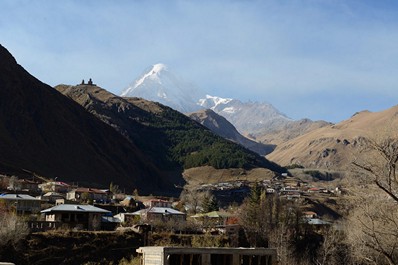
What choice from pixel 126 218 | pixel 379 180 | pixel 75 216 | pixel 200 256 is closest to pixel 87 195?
pixel 126 218

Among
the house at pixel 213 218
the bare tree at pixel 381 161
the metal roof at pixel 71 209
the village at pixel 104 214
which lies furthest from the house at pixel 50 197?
the bare tree at pixel 381 161

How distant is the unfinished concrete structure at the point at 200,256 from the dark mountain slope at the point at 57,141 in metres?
96.6

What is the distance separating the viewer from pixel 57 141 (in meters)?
147

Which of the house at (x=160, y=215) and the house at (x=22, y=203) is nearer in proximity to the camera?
the house at (x=22, y=203)

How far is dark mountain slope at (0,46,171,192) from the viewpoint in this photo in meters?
134

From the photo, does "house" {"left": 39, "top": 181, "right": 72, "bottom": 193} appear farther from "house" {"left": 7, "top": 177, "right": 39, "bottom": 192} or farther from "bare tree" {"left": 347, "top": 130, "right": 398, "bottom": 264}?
"bare tree" {"left": 347, "top": 130, "right": 398, "bottom": 264}

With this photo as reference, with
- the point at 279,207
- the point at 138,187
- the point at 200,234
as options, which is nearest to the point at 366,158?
the point at 200,234

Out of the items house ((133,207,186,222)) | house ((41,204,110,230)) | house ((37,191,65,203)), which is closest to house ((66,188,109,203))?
house ((37,191,65,203))

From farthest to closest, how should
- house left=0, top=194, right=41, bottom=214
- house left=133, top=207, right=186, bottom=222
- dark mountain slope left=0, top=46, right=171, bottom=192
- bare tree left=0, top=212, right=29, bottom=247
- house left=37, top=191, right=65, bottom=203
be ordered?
dark mountain slope left=0, top=46, right=171, bottom=192 < house left=37, top=191, right=65, bottom=203 < house left=133, top=207, right=186, bottom=222 < house left=0, top=194, right=41, bottom=214 < bare tree left=0, top=212, right=29, bottom=247

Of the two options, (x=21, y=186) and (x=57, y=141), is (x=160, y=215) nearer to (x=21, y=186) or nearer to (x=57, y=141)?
(x=21, y=186)

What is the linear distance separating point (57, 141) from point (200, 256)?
123m

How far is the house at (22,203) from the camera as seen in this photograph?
74762mm

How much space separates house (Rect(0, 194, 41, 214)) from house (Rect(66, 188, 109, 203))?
13852 mm

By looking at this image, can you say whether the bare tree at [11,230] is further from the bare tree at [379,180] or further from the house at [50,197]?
the bare tree at [379,180]
